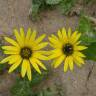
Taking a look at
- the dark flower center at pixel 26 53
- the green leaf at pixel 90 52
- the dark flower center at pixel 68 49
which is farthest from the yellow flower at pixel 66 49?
the green leaf at pixel 90 52

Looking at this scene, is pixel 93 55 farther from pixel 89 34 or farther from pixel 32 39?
pixel 32 39

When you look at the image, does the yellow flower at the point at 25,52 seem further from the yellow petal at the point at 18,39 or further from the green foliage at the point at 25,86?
the green foliage at the point at 25,86

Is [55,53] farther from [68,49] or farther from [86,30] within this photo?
[86,30]

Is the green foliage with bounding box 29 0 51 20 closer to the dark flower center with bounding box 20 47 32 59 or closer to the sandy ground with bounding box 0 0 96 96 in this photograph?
the sandy ground with bounding box 0 0 96 96

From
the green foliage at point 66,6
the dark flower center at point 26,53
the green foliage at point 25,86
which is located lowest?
the green foliage at point 25,86

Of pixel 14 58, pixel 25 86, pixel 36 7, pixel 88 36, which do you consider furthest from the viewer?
pixel 36 7

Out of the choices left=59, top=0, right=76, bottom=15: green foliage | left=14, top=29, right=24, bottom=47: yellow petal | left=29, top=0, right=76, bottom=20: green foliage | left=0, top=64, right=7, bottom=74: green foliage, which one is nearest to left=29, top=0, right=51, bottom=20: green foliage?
left=29, top=0, right=76, bottom=20: green foliage

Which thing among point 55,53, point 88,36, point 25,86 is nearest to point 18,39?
point 55,53
